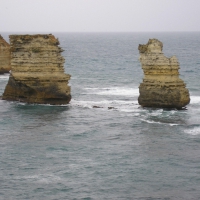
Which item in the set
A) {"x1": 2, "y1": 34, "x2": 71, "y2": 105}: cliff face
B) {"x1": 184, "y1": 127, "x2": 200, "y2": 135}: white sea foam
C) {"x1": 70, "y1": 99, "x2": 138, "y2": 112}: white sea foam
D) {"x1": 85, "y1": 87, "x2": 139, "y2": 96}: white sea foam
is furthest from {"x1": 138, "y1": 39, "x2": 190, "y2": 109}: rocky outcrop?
{"x1": 85, "y1": 87, "x2": 139, "y2": 96}: white sea foam

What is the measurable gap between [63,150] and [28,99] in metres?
16.6

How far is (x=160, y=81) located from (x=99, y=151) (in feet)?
43.4

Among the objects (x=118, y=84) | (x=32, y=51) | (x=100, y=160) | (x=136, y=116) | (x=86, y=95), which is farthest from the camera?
(x=118, y=84)

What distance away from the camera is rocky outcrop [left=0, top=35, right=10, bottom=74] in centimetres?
7638

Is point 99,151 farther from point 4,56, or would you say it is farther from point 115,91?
point 4,56

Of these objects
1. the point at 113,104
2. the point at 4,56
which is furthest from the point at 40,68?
the point at 4,56

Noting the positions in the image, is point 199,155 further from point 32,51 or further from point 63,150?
point 32,51

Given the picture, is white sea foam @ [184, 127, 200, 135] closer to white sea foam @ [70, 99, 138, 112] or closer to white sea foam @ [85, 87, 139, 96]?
white sea foam @ [70, 99, 138, 112]

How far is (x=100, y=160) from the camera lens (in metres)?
35.2

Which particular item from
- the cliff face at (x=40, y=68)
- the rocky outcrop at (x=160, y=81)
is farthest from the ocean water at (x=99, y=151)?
the cliff face at (x=40, y=68)

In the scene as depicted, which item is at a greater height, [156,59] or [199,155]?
[156,59]

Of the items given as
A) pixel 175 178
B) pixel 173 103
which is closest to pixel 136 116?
pixel 173 103

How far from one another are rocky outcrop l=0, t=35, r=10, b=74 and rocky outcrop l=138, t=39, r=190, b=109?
3180 centimetres

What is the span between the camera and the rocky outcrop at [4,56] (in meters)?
76.4
